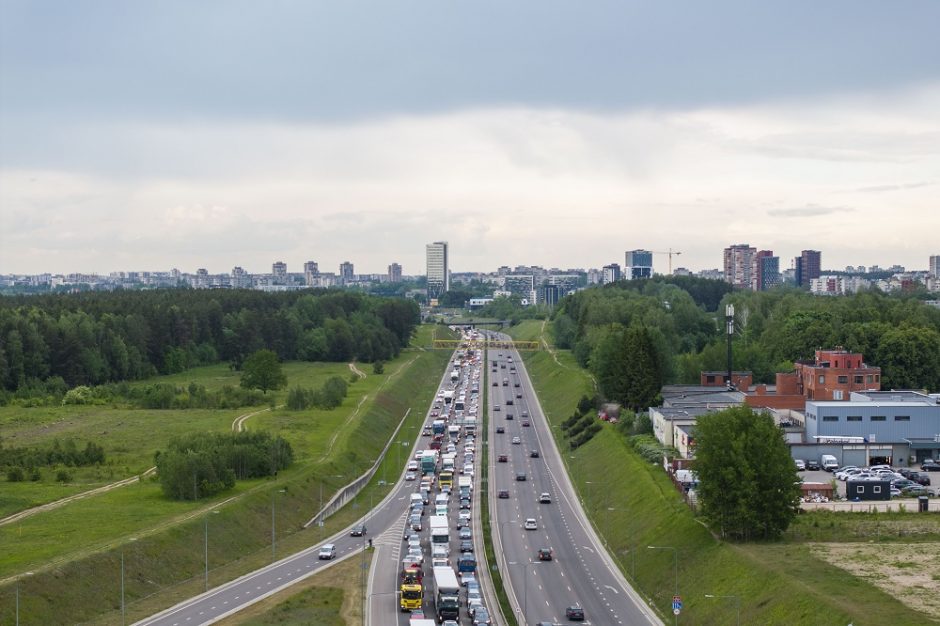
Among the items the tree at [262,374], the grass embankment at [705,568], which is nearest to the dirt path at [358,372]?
the tree at [262,374]

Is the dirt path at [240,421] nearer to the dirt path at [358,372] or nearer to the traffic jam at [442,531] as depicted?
the traffic jam at [442,531]

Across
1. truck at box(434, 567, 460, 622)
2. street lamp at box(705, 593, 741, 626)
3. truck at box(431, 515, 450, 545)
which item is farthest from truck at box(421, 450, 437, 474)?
street lamp at box(705, 593, 741, 626)

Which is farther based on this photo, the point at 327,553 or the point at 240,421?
the point at 240,421

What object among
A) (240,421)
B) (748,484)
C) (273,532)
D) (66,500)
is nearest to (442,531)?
(273,532)

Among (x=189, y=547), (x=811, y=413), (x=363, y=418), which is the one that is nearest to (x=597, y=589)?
(x=189, y=547)

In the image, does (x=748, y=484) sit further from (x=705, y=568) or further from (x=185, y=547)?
(x=185, y=547)

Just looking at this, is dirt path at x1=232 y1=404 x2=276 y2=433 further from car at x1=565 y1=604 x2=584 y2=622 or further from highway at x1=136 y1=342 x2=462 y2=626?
car at x1=565 y1=604 x2=584 y2=622
